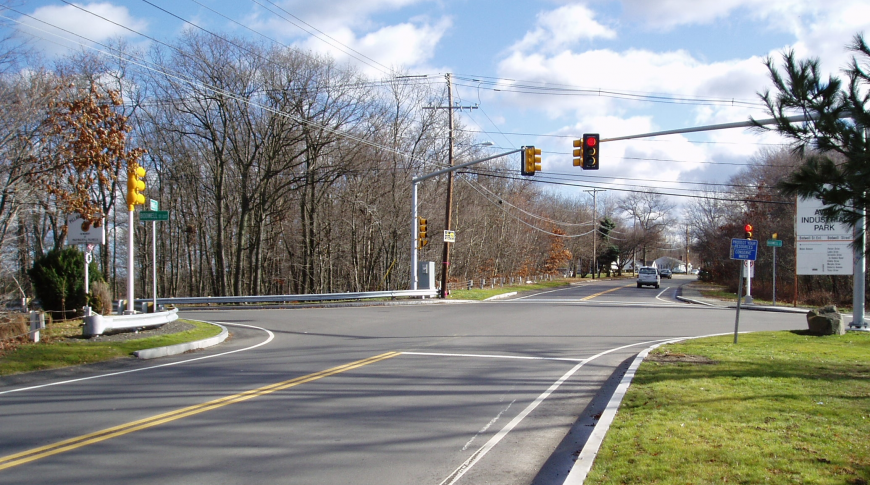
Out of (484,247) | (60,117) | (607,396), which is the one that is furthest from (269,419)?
(484,247)

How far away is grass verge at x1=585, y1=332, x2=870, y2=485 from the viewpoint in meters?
5.17

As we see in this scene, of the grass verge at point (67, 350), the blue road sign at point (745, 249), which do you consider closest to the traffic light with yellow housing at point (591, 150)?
the blue road sign at point (745, 249)

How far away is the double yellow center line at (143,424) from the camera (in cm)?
590

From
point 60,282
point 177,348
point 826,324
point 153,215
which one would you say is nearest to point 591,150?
point 826,324

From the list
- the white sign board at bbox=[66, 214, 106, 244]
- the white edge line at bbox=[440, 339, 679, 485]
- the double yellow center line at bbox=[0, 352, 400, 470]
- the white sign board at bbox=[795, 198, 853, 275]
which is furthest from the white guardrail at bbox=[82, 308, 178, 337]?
the white sign board at bbox=[795, 198, 853, 275]

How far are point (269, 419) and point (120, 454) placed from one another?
1.76 m

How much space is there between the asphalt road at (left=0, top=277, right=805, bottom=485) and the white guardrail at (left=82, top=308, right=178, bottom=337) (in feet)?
7.67

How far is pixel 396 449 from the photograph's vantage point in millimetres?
6227

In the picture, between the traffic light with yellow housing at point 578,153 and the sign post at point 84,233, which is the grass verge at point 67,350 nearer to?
the sign post at point 84,233

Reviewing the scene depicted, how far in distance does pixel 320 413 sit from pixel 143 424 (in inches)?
80.5

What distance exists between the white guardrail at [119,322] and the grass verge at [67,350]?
13.1 inches

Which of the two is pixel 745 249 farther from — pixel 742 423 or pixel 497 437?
pixel 497 437

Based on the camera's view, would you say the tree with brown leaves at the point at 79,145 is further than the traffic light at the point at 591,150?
Answer: No

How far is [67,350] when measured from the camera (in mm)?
12477
